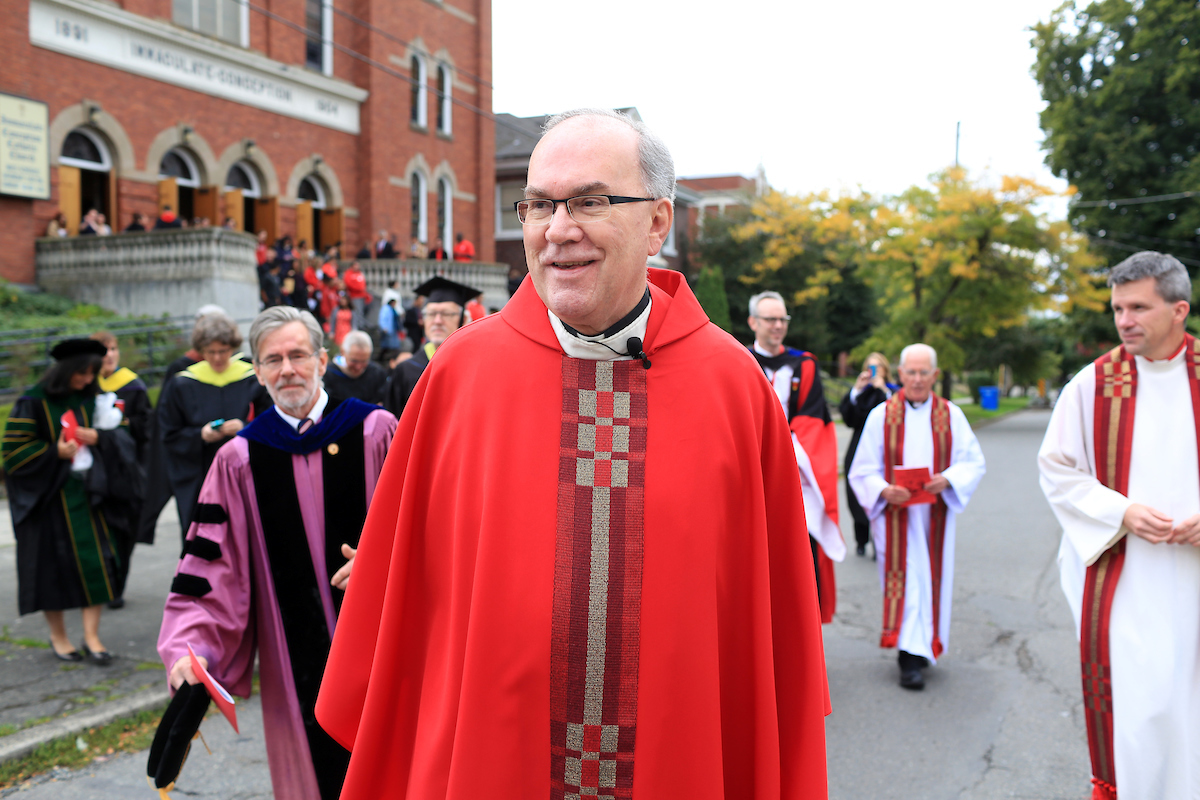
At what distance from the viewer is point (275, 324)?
3365 millimetres

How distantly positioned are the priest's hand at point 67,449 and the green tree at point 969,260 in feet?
67.3

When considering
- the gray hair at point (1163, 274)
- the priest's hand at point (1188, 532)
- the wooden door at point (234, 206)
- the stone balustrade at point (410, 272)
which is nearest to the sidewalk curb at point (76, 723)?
the priest's hand at point (1188, 532)

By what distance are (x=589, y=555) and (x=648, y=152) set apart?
3.06 feet

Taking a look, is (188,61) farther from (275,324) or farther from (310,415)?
(310,415)

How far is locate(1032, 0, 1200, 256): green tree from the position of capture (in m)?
28.5

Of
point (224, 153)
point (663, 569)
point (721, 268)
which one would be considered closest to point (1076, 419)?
point (663, 569)

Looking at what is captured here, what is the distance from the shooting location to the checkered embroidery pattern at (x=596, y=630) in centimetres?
200

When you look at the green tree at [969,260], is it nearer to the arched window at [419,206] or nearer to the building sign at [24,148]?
the arched window at [419,206]

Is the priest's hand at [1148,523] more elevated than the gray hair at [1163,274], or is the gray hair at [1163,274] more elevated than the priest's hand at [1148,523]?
the gray hair at [1163,274]

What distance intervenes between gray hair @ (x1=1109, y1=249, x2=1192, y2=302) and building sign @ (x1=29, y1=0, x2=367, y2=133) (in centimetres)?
2096

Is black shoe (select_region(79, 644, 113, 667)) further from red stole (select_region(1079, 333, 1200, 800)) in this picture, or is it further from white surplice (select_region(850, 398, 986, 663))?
red stole (select_region(1079, 333, 1200, 800))

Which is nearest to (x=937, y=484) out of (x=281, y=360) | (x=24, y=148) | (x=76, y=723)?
(x=281, y=360)

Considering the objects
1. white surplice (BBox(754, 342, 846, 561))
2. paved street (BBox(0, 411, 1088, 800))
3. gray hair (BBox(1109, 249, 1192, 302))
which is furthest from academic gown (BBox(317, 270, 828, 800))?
white surplice (BBox(754, 342, 846, 561))

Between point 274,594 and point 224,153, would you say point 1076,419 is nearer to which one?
point 274,594
